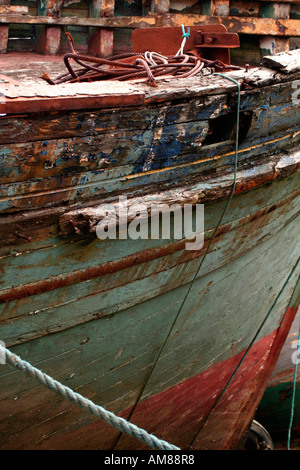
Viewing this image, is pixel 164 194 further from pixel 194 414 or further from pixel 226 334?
pixel 194 414

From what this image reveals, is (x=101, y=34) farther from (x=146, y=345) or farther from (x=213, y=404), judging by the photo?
(x=213, y=404)

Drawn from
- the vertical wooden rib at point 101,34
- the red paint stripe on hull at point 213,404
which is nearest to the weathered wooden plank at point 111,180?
the red paint stripe on hull at point 213,404

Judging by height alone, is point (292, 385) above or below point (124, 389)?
below

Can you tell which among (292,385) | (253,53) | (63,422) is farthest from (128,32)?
(292,385)

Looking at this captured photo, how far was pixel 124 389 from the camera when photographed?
2.66m

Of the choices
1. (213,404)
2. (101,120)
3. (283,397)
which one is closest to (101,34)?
(101,120)

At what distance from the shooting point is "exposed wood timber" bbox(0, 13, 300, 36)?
10.9 feet

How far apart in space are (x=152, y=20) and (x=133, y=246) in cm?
A: 212

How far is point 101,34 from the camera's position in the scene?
3.45 metres

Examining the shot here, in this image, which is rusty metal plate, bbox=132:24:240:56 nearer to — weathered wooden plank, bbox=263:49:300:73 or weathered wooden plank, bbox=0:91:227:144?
weathered wooden plank, bbox=263:49:300:73

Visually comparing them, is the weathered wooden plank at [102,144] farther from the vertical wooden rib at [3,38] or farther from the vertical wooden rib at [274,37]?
the vertical wooden rib at [274,37]

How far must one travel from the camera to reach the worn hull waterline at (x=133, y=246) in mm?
1826

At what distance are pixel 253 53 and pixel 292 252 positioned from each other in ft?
5.68

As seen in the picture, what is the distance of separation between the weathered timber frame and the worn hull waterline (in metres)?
0.24
